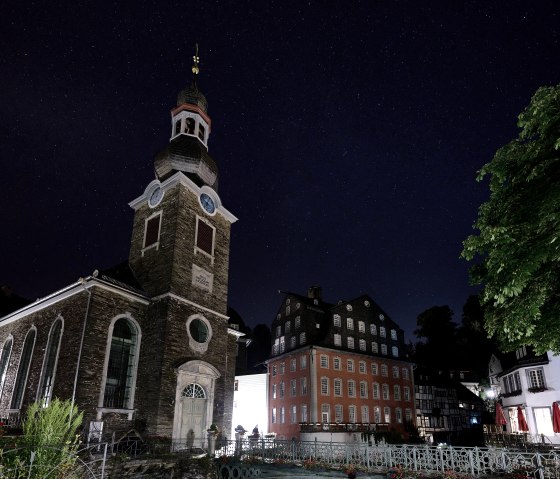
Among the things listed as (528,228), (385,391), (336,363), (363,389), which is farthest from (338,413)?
(528,228)

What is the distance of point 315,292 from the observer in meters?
51.4

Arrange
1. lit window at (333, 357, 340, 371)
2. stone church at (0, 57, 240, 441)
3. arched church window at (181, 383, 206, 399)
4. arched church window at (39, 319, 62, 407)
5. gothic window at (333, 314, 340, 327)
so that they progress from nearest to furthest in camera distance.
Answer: stone church at (0, 57, 240, 441), arched church window at (39, 319, 62, 407), arched church window at (181, 383, 206, 399), lit window at (333, 357, 340, 371), gothic window at (333, 314, 340, 327)

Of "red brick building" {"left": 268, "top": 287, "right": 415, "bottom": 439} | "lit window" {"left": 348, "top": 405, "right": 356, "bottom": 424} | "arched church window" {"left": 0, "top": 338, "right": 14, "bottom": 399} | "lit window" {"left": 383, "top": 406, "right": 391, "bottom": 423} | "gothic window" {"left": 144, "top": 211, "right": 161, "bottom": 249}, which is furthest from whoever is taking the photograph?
"lit window" {"left": 383, "top": 406, "right": 391, "bottom": 423}

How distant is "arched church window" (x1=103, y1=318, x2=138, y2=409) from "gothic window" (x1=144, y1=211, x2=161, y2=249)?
5.19 meters

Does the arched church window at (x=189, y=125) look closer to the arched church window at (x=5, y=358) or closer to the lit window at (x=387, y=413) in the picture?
the arched church window at (x=5, y=358)

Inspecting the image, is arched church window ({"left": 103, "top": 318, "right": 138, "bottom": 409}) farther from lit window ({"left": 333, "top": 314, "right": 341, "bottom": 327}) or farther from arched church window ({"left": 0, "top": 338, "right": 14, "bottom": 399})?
lit window ({"left": 333, "top": 314, "right": 341, "bottom": 327})

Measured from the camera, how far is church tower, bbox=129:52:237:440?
2030 cm

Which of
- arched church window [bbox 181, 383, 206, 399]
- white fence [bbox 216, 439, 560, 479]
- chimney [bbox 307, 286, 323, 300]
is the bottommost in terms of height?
white fence [bbox 216, 439, 560, 479]

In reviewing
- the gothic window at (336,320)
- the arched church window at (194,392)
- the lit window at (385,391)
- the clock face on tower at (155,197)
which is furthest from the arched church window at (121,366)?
the lit window at (385,391)

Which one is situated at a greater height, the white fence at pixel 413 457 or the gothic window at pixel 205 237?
the gothic window at pixel 205 237

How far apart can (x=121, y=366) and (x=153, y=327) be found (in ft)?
7.91

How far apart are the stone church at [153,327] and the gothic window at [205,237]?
0.06m

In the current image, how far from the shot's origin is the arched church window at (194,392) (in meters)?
20.9

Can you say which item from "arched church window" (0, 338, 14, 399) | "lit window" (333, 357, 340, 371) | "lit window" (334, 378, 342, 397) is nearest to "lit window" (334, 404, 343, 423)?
"lit window" (334, 378, 342, 397)
